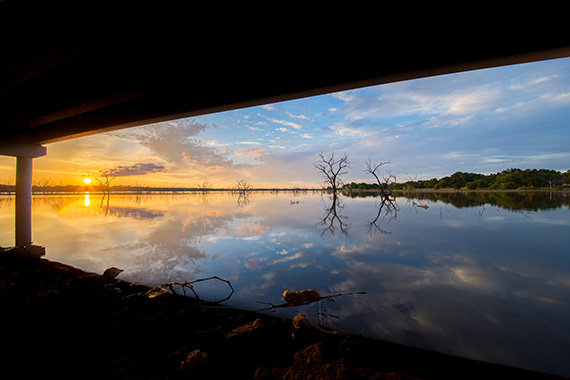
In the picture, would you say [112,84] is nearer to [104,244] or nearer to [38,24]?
[38,24]

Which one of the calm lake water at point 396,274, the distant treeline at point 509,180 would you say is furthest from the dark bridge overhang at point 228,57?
the distant treeline at point 509,180

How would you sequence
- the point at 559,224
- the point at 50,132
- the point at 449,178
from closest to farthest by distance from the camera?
the point at 559,224, the point at 50,132, the point at 449,178

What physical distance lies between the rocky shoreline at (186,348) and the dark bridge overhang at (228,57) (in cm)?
448

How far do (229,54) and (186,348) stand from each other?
522 cm

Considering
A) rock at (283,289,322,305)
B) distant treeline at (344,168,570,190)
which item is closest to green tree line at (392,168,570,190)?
distant treeline at (344,168,570,190)

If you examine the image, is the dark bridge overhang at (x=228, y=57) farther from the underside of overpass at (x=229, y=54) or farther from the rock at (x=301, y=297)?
the rock at (x=301, y=297)

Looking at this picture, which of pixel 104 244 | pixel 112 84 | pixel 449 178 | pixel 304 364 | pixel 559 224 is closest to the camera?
pixel 304 364

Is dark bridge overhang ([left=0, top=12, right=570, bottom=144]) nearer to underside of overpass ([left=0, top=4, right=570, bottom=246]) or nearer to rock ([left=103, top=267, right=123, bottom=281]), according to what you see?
underside of overpass ([left=0, top=4, right=570, bottom=246])

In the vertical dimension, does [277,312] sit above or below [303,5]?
below

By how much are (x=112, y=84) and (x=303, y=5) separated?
5660 millimetres

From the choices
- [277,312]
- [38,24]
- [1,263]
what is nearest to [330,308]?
[277,312]

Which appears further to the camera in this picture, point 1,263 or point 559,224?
point 559,224

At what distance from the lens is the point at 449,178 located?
254ft

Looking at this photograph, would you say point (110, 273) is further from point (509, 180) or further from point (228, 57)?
point (509, 180)
